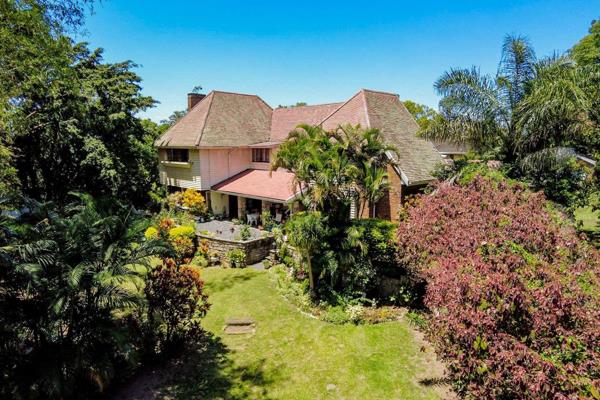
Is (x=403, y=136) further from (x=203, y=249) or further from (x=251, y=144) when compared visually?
(x=203, y=249)

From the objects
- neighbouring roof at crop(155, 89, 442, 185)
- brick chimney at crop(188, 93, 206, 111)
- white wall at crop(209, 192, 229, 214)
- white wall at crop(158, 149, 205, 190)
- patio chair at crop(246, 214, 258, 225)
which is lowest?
patio chair at crop(246, 214, 258, 225)

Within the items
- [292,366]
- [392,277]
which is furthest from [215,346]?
[392,277]

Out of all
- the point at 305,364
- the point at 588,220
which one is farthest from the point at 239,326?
the point at 588,220

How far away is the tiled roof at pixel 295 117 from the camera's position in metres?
25.7

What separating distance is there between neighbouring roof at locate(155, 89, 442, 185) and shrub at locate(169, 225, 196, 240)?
689 centimetres

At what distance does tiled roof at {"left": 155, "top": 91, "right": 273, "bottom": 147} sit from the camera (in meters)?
24.7

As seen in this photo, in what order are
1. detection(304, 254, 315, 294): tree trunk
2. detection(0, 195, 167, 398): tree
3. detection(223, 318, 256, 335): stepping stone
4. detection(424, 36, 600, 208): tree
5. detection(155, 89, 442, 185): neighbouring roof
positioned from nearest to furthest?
detection(0, 195, 167, 398): tree → detection(223, 318, 256, 335): stepping stone → detection(424, 36, 600, 208): tree → detection(304, 254, 315, 294): tree trunk → detection(155, 89, 442, 185): neighbouring roof

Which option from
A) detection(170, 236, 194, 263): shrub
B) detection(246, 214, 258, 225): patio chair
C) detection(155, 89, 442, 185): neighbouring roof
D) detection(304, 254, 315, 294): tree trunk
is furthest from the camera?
detection(246, 214, 258, 225): patio chair

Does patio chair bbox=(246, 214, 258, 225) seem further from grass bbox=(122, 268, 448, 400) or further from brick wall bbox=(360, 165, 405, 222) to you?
grass bbox=(122, 268, 448, 400)

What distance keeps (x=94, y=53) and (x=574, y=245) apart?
27.4m

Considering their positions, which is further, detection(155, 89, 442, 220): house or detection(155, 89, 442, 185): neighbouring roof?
detection(155, 89, 442, 220): house

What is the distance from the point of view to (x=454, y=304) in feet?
16.8

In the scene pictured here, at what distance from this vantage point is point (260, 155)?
26016 mm

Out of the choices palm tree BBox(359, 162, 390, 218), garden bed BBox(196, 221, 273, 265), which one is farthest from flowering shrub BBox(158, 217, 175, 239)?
palm tree BBox(359, 162, 390, 218)
